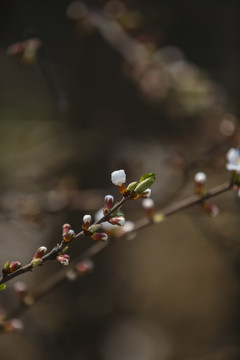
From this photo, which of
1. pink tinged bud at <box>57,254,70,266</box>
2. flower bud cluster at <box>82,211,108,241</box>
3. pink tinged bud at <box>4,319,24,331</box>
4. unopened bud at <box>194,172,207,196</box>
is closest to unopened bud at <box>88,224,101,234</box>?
flower bud cluster at <box>82,211,108,241</box>

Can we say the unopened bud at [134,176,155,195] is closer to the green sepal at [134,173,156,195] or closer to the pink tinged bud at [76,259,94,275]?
the green sepal at [134,173,156,195]

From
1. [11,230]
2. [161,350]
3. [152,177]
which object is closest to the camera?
[152,177]

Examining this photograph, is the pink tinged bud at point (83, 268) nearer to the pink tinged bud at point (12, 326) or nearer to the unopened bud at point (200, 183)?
the pink tinged bud at point (12, 326)

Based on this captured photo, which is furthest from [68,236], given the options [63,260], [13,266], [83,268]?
[83,268]

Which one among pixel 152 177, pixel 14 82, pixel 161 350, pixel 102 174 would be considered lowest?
pixel 152 177

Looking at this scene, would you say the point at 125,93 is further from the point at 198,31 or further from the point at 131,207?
the point at 131,207

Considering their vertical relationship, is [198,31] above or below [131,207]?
above

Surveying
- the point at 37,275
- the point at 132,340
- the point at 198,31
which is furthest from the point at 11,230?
the point at 198,31

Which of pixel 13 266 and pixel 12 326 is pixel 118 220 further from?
pixel 12 326

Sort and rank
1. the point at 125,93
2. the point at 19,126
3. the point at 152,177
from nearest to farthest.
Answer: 1. the point at 152,177
2. the point at 19,126
3. the point at 125,93

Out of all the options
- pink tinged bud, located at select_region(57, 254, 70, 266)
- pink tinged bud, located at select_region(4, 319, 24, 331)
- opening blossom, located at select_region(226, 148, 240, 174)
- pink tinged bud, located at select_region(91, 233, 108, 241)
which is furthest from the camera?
pink tinged bud, located at select_region(4, 319, 24, 331)

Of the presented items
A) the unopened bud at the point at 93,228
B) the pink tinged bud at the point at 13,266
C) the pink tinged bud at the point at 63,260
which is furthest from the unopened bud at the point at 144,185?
the pink tinged bud at the point at 13,266
